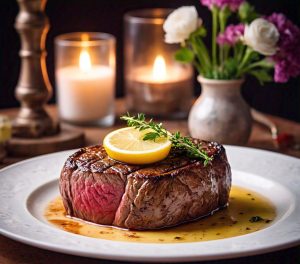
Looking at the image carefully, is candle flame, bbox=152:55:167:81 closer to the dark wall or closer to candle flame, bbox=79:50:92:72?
candle flame, bbox=79:50:92:72

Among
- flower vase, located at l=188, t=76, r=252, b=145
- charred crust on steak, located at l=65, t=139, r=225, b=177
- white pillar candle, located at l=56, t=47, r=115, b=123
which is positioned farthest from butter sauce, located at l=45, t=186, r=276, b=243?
white pillar candle, located at l=56, t=47, r=115, b=123

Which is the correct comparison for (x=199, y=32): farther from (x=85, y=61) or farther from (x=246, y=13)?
(x=85, y=61)

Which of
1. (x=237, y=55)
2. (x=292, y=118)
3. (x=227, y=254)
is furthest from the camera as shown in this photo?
(x=292, y=118)

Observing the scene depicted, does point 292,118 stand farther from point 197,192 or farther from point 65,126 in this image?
point 197,192

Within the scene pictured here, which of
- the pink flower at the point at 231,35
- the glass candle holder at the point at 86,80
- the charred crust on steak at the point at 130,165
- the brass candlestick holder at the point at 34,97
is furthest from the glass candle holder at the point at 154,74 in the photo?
the charred crust on steak at the point at 130,165

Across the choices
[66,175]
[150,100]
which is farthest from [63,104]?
[66,175]

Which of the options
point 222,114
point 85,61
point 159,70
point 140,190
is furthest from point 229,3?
point 140,190
